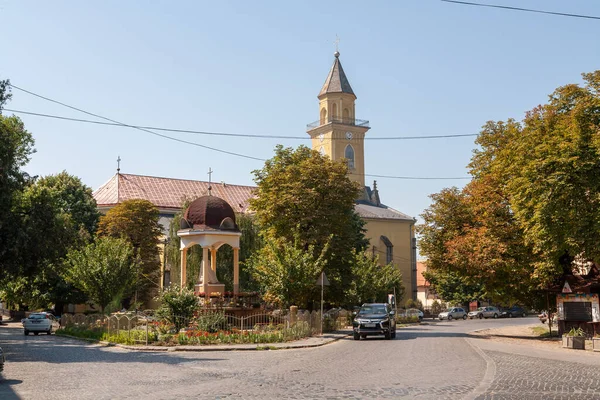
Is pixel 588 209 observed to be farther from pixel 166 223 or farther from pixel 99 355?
pixel 166 223

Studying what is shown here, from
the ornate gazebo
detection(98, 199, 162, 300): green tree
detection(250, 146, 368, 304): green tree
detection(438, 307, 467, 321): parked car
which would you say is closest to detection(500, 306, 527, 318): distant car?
detection(438, 307, 467, 321): parked car

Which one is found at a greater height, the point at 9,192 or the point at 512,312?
the point at 9,192

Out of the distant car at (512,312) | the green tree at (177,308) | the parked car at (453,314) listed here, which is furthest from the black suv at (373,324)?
the distant car at (512,312)

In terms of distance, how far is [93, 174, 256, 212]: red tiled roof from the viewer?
248 ft

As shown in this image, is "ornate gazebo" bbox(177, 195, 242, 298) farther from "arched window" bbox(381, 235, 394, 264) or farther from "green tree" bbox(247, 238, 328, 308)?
"arched window" bbox(381, 235, 394, 264)

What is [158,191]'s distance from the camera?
7925cm

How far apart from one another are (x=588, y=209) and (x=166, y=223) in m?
56.4

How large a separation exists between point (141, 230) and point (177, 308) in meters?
34.6

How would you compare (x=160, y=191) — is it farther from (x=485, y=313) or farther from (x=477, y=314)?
(x=485, y=313)

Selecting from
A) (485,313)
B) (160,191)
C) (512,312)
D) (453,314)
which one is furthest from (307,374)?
(512,312)

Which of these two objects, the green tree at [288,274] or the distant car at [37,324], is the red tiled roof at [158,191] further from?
the green tree at [288,274]

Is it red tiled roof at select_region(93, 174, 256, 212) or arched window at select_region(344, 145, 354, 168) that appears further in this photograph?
arched window at select_region(344, 145, 354, 168)

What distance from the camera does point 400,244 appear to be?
92.6 m

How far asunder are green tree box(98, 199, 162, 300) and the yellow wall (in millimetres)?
36633
